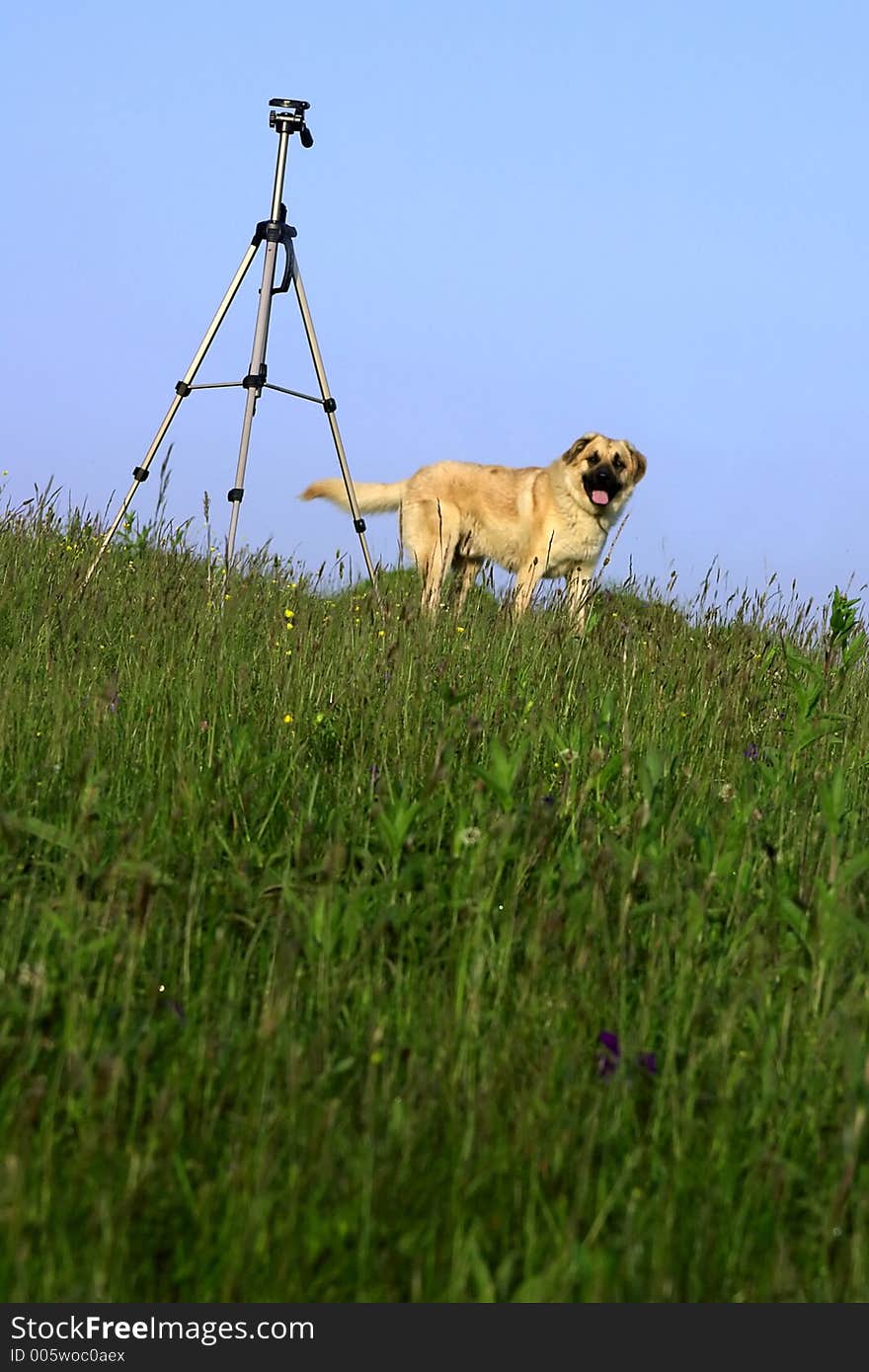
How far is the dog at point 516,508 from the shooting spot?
10.6 m

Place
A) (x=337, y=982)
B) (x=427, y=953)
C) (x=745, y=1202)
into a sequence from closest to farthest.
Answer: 1. (x=745, y=1202)
2. (x=337, y=982)
3. (x=427, y=953)

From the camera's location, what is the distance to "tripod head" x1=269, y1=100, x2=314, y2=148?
7035 mm

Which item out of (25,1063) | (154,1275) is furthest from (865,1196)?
(25,1063)

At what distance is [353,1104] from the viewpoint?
232 cm

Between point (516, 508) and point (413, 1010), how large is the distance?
28.8 feet

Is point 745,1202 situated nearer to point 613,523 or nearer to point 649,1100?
point 649,1100

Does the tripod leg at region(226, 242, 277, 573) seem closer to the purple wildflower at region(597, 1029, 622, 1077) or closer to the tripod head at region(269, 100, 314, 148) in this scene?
the tripod head at region(269, 100, 314, 148)

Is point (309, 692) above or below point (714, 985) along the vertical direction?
above

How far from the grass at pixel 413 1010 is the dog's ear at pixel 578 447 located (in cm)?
630

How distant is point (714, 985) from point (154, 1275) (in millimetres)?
1303

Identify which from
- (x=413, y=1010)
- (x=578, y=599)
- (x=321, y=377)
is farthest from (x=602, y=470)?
(x=413, y=1010)

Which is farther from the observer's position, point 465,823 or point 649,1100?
point 465,823

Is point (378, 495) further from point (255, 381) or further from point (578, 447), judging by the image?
point (255, 381)

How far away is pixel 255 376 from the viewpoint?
7164 mm
